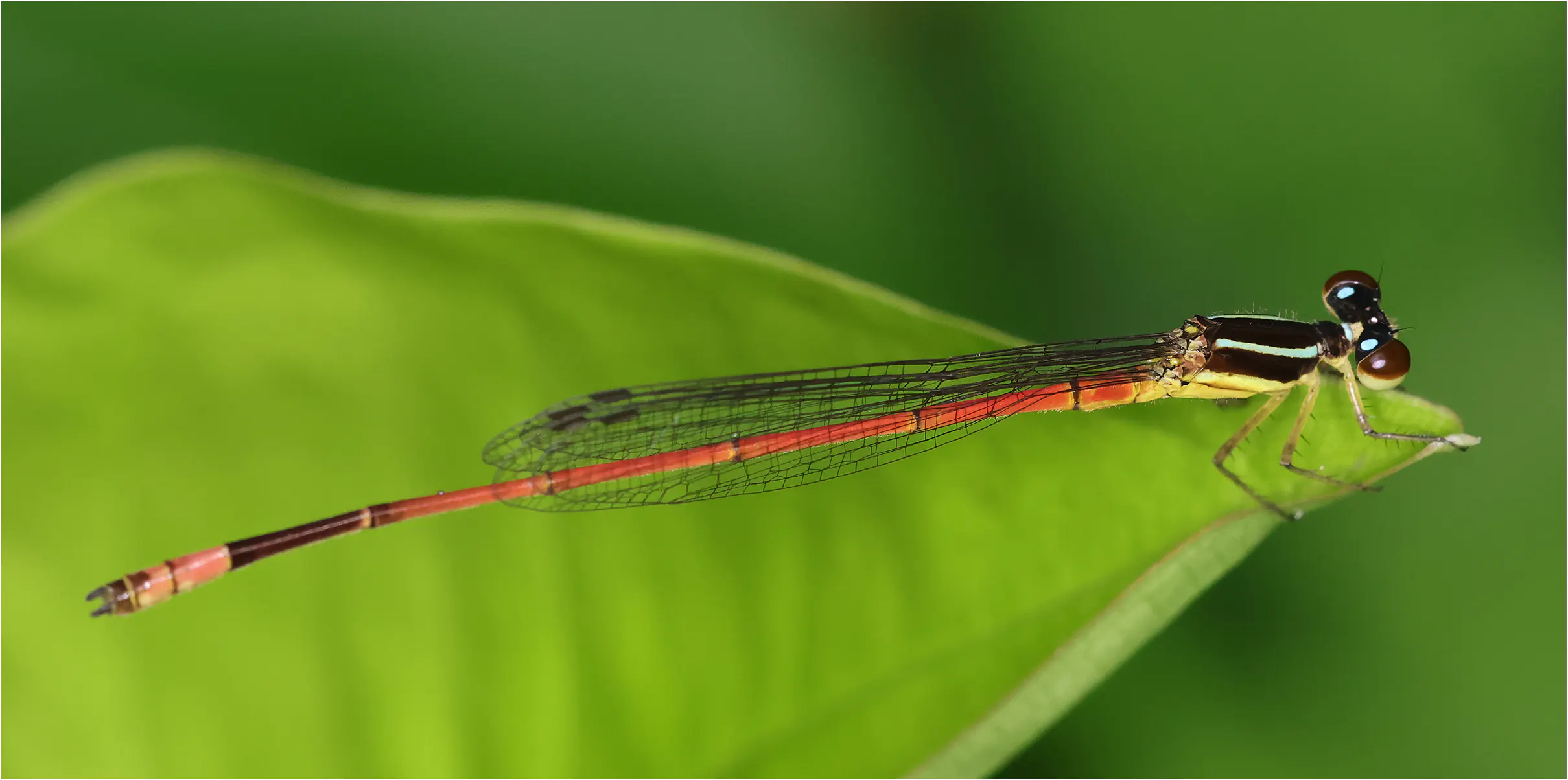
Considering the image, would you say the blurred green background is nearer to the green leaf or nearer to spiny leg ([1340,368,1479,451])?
spiny leg ([1340,368,1479,451])

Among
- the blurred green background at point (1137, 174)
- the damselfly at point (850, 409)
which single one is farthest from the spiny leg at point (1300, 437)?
the blurred green background at point (1137, 174)

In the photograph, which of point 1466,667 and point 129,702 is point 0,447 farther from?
point 1466,667

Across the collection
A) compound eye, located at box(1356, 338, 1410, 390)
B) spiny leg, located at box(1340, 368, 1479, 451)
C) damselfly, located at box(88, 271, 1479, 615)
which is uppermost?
damselfly, located at box(88, 271, 1479, 615)

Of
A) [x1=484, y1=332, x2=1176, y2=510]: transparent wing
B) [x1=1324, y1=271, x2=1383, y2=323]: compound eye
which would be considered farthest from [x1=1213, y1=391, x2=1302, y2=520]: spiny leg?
[x1=1324, y1=271, x2=1383, y2=323]: compound eye

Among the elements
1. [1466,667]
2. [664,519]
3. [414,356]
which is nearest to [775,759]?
[664,519]

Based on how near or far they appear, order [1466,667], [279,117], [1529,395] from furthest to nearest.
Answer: [279,117] < [1529,395] < [1466,667]

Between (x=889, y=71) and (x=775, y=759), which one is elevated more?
(x=889, y=71)
